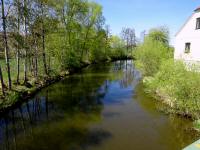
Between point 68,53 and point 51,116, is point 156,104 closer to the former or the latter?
point 51,116

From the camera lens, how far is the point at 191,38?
64.3 ft

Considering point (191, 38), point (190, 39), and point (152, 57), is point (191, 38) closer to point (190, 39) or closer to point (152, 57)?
point (190, 39)

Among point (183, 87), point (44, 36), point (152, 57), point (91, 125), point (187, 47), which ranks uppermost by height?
point (44, 36)

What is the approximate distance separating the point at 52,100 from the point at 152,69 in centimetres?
1263

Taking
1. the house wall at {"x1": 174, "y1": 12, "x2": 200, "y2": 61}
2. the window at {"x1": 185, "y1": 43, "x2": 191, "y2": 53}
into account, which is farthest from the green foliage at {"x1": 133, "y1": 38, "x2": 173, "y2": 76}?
the window at {"x1": 185, "y1": 43, "x2": 191, "y2": 53}

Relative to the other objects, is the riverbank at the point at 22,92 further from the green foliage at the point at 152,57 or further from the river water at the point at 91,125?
the green foliage at the point at 152,57

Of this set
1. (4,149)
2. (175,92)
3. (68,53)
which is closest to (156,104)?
(175,92)

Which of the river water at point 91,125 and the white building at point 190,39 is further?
the white building at point 190,39

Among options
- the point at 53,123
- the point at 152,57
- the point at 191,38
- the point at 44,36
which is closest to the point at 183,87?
the point at 53,123

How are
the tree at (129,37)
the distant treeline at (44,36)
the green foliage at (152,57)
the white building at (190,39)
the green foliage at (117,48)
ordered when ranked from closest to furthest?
the distant treeline at (44,36)
the white building at (190,39)
the green foliage at (152,57)
the green foliage at (117,48)
the tree at (129,37)

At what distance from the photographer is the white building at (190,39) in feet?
61.2

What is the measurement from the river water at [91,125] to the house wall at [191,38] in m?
6.49

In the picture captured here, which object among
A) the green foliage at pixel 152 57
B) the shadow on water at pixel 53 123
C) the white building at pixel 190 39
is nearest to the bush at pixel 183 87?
the shadow on water at pixel 53 123

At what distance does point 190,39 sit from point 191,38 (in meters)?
0.17
